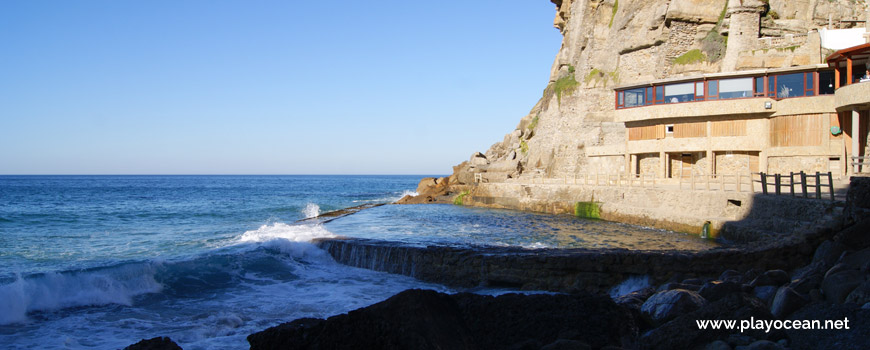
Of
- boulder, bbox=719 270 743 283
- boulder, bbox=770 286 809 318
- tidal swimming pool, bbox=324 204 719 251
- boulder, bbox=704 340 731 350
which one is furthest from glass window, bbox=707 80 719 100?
boulder, bbox=704 340 731 350

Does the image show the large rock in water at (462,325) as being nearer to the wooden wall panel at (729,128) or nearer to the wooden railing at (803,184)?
the wooden railing at (803,184)


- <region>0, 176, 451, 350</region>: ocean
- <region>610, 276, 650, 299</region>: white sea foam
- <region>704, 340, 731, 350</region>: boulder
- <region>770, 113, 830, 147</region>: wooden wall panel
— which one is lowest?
<region>0, 176, 451, 350</region>: ocean

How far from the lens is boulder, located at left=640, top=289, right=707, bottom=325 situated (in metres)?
7.79

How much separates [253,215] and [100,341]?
27456 millimetres

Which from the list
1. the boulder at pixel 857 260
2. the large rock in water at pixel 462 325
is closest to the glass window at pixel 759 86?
the boulder at pixel 857 260

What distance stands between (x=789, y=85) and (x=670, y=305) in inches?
1107

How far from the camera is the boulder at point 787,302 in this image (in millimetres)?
7516

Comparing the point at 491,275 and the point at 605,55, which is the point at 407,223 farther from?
the point at 605,55

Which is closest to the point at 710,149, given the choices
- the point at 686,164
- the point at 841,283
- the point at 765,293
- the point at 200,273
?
the point at 686,164

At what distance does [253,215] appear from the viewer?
3641 centimetres

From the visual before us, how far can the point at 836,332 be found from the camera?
6.46m

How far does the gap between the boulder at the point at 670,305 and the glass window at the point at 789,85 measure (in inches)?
1076

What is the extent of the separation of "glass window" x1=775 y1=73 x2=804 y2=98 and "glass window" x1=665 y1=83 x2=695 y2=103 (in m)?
4.33

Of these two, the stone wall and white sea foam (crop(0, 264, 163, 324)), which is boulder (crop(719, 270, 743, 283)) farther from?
white sea foam (crop(0, 264, 163, 324))
